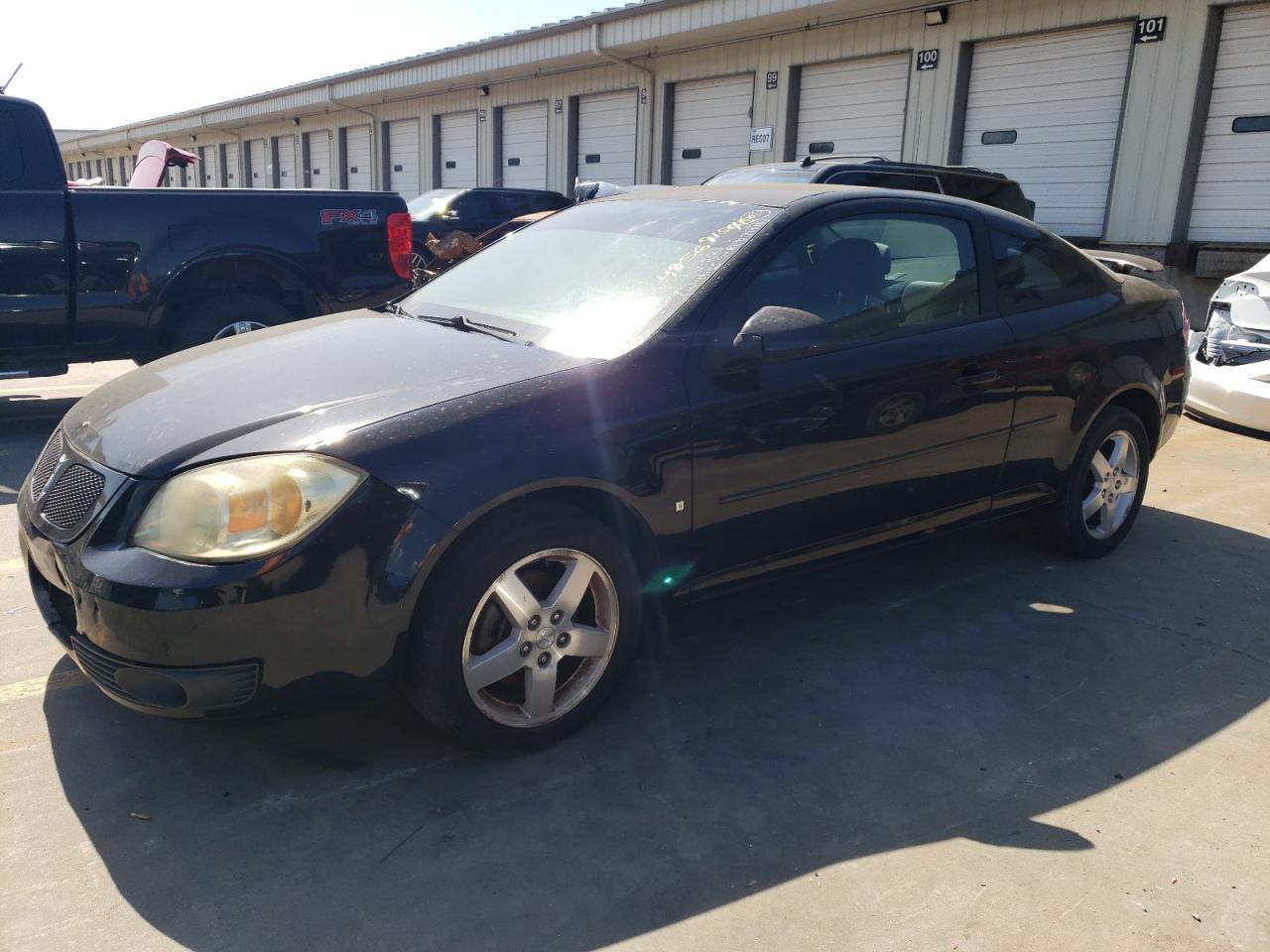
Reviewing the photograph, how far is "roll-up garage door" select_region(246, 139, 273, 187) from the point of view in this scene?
30.0 m

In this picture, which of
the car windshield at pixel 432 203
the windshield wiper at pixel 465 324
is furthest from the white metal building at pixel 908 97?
the windshield wiper at pixel 465 324

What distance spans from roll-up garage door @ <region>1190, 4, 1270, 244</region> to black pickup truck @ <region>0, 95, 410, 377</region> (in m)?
8.84

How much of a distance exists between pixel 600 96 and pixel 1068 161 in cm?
880

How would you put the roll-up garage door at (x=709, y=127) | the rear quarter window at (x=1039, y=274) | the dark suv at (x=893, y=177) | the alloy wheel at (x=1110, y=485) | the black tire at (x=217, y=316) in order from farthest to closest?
the roll-up garage door at (x=709, y=127), the dark suv at (x=893, y=177), the black tire at (x=217, y=316), the alloy wheel at (x=1110, y=485), the rear quarter window at (x=1039, y=274)

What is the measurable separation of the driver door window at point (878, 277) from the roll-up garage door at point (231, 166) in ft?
106

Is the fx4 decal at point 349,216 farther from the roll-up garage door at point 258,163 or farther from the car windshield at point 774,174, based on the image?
the roll-up garage door at point 258,163

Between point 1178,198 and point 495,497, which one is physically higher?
point 1178,198

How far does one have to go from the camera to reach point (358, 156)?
25312mm

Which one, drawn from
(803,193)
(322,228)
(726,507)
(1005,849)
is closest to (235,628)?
(726,507)

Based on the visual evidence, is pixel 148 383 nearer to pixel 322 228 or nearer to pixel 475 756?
pixel 475 756

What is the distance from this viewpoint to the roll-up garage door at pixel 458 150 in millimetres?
21031

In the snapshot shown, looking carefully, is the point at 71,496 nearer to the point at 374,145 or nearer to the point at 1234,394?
the point at 1234,394

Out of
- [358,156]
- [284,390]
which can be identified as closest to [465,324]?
[284,390]

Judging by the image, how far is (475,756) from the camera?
9.10ft
